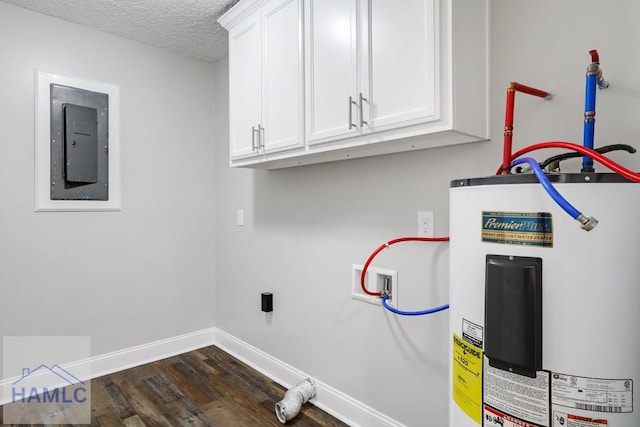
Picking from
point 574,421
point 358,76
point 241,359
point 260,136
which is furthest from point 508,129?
point 241,359

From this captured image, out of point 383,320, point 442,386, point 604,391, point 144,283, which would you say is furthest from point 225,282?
point 604,391

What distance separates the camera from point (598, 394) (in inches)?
32.4

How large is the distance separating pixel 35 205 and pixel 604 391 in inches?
116

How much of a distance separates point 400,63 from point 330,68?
38 centimetres

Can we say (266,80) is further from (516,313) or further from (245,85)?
(516,313)

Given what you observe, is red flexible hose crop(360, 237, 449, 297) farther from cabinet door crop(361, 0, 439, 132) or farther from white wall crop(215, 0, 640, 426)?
cabinet door crop(361, 0, 439, 132)

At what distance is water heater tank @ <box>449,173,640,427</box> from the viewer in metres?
0.82

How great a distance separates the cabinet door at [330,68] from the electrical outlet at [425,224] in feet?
1.59

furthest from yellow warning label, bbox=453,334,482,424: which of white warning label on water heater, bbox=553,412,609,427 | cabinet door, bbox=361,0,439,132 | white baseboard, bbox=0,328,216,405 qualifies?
white baseboard, bbox=0,328,216,405

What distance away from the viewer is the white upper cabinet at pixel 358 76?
130 centimetres

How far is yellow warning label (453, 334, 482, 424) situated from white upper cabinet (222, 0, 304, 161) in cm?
117

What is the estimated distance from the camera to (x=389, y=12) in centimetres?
142

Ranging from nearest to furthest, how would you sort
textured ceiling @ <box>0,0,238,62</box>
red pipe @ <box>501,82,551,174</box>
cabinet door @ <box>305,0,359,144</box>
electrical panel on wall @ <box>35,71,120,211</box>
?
red pipe @ <box>501,82,551,174</box> < cabinet door @ <box>305,0,359,144</box> < textured ceiling @ <box>0,0,238,62</box> < electrical panel on wall @ <box>35,71,120,211</box>

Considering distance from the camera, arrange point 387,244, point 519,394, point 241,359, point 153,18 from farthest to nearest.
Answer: point 241,359, point 153,18, point 387,244, point 519,394
